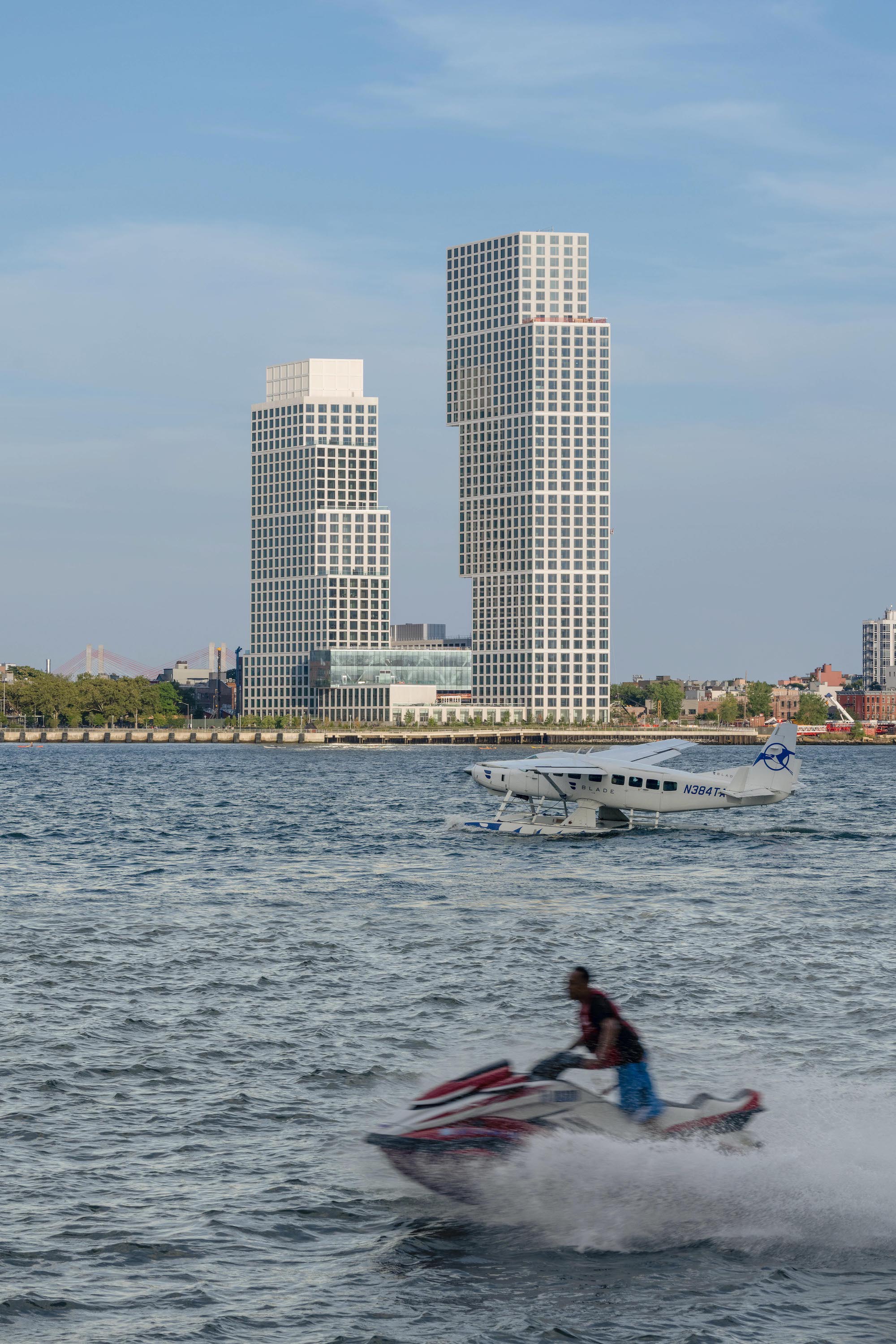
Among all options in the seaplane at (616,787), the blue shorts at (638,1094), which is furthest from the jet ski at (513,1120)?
the seaplane at (616,787)

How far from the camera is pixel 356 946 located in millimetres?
41500

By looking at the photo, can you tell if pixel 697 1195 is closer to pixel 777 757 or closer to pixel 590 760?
pixel 590 760

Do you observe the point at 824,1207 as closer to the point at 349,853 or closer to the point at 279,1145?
the point at 279,1145

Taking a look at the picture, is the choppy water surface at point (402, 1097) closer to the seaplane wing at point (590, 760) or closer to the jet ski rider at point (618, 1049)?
the jet ski rider at point (618, 1049)

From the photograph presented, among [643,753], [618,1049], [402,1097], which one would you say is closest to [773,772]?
[643,753]

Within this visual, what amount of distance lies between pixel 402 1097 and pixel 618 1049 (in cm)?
547

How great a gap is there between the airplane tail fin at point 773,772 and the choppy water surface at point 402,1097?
73.6 ft

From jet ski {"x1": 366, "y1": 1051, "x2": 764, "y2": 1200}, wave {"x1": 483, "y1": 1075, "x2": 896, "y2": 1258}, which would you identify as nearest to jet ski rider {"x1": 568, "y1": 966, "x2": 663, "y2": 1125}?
jet ski {"x1": 366, "y1": 1051, "x2": 764, "y2": 1200}

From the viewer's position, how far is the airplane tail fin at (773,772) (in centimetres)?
8038

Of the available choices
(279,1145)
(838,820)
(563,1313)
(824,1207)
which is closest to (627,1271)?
(563,1313)

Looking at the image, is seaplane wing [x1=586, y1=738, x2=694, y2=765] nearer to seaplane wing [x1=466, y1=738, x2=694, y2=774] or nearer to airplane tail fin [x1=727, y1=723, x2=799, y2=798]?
seaplane wing [x1=466, y1=738, x2=694, y2=774]

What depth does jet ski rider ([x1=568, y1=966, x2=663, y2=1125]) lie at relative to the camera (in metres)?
20.6

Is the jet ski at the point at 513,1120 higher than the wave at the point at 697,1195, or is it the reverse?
the jet ski at the point at 513,1120

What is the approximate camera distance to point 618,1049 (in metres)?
20.7
